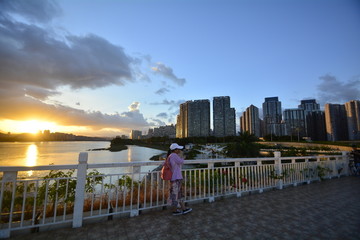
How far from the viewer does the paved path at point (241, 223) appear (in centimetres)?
281

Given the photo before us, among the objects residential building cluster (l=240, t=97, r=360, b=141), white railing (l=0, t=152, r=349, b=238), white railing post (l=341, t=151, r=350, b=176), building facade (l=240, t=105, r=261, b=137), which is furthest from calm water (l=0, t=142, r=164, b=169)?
building facade (l=240, t=105, r=261, b=137)

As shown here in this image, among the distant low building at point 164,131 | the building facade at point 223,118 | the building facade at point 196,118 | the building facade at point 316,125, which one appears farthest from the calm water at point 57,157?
the distant low building at point 164,131

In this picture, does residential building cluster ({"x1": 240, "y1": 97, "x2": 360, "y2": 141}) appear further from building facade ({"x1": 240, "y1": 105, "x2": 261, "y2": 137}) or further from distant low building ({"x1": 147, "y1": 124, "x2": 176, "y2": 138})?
distant low building ({"x1": 147, "y1": 124, "x2": 176, "y2": 138})

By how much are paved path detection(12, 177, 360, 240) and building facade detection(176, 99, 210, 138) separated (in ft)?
295

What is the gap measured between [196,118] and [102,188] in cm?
9357

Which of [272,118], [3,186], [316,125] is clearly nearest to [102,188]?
[3,186]

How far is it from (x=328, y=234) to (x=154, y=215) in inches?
120

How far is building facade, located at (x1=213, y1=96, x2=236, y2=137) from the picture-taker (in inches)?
3605

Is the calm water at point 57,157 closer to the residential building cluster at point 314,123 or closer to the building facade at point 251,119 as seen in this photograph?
the residential building cluster at point 314,123

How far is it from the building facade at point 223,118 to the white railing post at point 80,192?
303 feet

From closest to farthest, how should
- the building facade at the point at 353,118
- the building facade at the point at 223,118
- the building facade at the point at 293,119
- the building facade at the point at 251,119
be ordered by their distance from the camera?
the building facade at the point at 353,118, the building facade at the point at 223,118, the building facade at the point at 293,119, the building facade at the point at 251,119

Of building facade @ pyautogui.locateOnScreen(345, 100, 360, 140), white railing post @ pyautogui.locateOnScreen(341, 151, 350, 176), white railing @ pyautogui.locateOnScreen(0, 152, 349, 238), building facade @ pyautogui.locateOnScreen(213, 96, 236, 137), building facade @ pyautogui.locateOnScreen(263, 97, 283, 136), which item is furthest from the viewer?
building facade @ pyautogui.locateOnScreen(263, 97, 283, 136)

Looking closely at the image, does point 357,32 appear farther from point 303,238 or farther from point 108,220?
point 108,220

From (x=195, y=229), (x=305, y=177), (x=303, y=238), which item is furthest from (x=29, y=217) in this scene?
(x=305, y=177)
